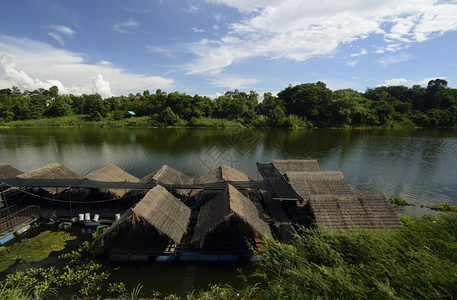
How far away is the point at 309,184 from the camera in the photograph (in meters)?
16.3

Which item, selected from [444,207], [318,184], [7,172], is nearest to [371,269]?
[318,184]

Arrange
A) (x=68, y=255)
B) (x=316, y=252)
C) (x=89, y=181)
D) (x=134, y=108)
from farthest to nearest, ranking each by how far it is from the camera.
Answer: (x=134, y=108) → (x=89, y=181) → (x=68, y=255) → (x=316, y=252)

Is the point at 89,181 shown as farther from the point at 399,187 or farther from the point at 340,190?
the point at 399,187

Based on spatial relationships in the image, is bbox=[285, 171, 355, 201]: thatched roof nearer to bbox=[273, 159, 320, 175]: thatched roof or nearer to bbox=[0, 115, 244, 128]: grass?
bbox=[273, 159, 320, 175]: thatched roof

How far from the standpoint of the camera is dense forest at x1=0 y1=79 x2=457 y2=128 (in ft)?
226

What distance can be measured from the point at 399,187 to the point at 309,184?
12.5 metres

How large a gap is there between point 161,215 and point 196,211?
407 cm

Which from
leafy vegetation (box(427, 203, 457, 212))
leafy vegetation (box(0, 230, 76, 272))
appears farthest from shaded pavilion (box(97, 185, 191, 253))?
leafy vegetation (box(427, 203, 457, 212))

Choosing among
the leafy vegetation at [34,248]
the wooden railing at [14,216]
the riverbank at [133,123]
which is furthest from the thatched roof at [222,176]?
the riverbank at [133,123]

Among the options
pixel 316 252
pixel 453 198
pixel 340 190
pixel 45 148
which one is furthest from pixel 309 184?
pixel 45 148

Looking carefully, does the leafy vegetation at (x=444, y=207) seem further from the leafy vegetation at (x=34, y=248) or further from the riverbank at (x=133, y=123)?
the riverbank at (x=133, y=123)

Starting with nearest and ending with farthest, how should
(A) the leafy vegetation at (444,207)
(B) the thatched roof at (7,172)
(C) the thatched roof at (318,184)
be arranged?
(C) the thatched roof at (318,184) → (B) the thatched roof at (7,172) → (A) the leafy vegetation at (444,207)

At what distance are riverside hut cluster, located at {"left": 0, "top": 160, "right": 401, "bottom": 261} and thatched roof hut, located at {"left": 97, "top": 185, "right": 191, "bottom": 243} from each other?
0.15 feet

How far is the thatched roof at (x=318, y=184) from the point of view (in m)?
15.6
